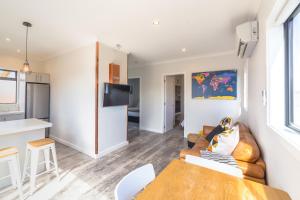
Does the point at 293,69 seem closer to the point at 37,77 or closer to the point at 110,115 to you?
the point at 110,115

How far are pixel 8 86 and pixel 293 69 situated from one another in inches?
220

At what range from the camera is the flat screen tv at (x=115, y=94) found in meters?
2.90

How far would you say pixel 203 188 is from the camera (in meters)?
0.85

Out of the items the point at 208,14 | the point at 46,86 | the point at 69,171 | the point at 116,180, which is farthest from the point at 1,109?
the point at 208,14

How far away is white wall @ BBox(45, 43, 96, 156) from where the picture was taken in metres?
2.89

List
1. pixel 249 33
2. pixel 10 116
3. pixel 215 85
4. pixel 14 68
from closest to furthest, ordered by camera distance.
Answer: pixel 249 33, pixel 10 116, pixel 215 85, pixel 14 68

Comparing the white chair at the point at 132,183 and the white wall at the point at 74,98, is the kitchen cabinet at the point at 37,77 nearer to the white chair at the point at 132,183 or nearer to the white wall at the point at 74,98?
the white wall at the point at 74,98

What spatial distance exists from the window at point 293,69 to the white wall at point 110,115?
2788 mm

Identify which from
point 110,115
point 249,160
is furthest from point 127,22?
point 249,160

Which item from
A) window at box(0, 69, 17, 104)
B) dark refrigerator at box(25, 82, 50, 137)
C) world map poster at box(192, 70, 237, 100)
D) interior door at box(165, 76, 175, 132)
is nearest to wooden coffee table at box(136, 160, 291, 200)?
world map poster at box(192, 70, 237, 100)

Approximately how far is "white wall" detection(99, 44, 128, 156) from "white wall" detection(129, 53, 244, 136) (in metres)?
1.50

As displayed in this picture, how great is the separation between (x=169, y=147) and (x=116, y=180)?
5.54ft

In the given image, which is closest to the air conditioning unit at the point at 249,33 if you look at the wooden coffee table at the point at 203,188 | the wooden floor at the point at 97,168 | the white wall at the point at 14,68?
the wooden coffee table at the point at 203,188

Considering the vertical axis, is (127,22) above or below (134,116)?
above
